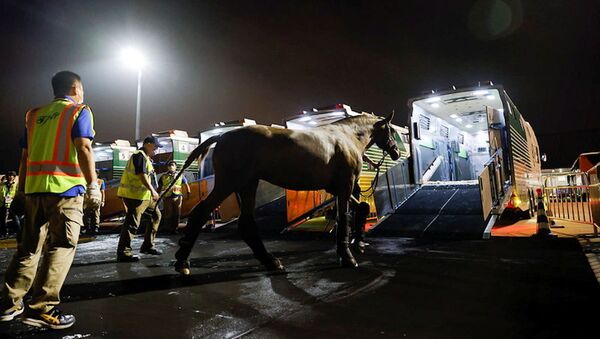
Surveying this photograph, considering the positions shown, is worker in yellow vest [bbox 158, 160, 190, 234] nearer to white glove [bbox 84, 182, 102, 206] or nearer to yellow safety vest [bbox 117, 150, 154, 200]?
yellow safety vest [bbox 117, 150, 154, 200]

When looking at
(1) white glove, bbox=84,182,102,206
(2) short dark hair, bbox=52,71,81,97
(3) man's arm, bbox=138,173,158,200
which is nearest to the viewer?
(1) white glove, bbox=84,182,102,206

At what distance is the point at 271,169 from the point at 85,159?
216cm

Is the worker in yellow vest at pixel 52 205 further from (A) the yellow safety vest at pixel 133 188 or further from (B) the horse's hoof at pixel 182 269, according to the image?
(A) the yellow safety vest at pixel 133 188

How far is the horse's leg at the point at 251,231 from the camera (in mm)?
4500

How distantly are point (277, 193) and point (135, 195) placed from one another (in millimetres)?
6700

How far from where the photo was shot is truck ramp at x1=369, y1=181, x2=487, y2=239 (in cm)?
698

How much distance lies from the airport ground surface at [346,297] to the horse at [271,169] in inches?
15.8

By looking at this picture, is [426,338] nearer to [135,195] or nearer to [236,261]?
[236,261]

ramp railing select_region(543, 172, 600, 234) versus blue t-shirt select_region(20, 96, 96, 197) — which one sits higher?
blue t-shirt select_region(20, 96, 96, 197)

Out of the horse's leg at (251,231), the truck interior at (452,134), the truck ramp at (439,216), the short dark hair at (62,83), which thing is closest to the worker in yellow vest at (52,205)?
the short dark hair at (62,83)

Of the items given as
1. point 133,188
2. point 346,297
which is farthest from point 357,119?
point 133,188

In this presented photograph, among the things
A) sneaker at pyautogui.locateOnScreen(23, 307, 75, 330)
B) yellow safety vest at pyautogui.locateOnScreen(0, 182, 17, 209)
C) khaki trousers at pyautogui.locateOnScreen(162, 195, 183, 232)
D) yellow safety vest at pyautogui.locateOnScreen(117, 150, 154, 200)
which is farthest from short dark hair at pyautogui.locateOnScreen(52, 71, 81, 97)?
yellow safety vest at pyautogui.locateOnScreen(0, 182, 17, 209)

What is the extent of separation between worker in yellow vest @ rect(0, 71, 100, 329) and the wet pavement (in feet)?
0.71

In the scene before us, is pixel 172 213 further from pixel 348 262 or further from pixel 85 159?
pixel 85 159
